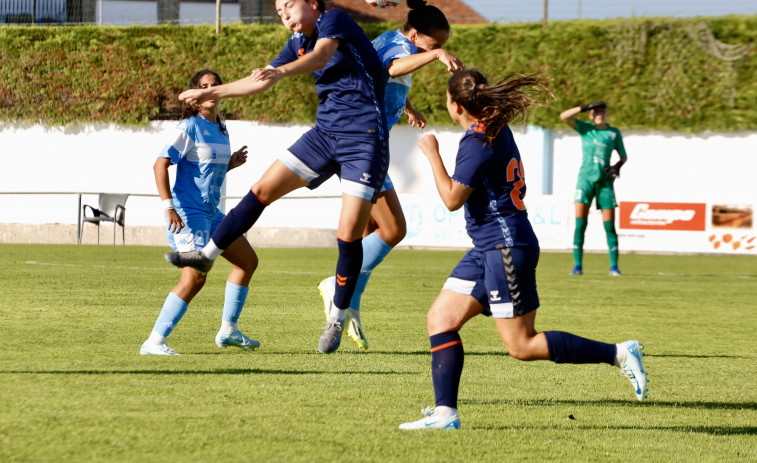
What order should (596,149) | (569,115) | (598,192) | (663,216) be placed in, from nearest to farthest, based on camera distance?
(569,115), (596,149), (598,192), (663,216)

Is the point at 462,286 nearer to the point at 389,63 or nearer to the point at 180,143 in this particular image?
the point at 389,63

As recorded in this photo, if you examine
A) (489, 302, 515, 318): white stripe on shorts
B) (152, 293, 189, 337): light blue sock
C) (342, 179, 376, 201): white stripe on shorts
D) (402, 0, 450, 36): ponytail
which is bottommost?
(152, 293, 189, 337): light blue sock

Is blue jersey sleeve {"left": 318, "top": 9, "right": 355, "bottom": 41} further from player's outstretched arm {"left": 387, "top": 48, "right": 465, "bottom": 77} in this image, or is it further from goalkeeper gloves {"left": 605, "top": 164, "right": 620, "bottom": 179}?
goalkeeper gloves {"left": 605, "top": 164, "right": 620, "bottom": 179}

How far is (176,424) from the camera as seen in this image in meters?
4.38

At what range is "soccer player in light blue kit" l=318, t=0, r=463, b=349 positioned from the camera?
6.06 meters

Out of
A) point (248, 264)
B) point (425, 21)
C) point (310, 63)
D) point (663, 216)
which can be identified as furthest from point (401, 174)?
point (310, 63)

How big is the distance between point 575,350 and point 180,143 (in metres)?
3.11

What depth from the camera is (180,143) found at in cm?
671

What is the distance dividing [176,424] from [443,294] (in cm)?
132

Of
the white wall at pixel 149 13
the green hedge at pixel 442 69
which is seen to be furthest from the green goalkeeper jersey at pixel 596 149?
the white wall at pixel 149 13

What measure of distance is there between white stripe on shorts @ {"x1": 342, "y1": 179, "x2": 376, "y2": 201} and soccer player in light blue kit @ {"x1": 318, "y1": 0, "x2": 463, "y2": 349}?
463 millimetres

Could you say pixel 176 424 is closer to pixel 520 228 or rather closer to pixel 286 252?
pixel 520 228

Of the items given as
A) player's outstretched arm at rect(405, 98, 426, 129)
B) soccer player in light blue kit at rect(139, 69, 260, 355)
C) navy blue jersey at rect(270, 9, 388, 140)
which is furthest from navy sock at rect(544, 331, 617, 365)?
soccer player in light blue kit at rect(139, 69, 260, 355)

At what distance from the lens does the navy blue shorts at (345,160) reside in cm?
589
